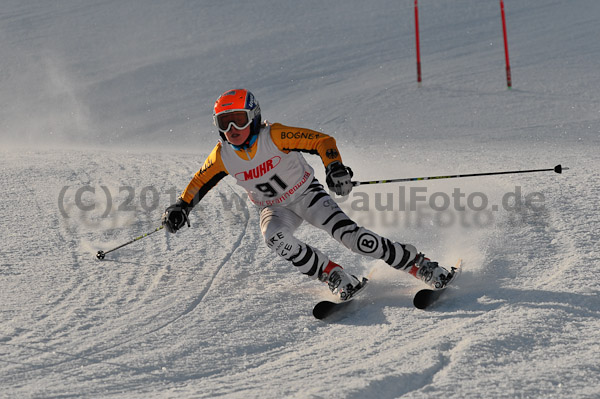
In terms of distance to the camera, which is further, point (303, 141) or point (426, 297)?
point (303, 141)

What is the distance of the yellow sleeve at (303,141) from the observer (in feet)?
15.9

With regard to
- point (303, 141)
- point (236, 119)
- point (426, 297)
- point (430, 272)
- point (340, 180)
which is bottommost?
point (426, 297)

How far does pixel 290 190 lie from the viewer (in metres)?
5.10

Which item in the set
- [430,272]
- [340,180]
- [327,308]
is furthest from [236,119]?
[430,272]

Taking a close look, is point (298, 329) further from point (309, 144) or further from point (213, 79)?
point (213, 79)

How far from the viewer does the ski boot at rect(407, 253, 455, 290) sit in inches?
183

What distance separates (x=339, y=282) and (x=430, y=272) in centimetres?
61

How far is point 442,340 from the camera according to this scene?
3822 mm

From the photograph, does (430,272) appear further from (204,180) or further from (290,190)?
(204,180)

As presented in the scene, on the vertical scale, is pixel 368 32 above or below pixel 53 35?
below

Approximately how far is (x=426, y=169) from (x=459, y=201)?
4.34ft

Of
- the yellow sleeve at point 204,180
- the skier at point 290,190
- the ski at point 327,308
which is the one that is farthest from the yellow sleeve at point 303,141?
the ski at point 327,308

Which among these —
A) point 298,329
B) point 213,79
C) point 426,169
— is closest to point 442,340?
point 298,329

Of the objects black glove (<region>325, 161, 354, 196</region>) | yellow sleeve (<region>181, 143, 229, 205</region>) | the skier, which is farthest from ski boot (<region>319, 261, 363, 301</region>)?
yellow sleeve (<region>181, 143, 229, 205</region>)
